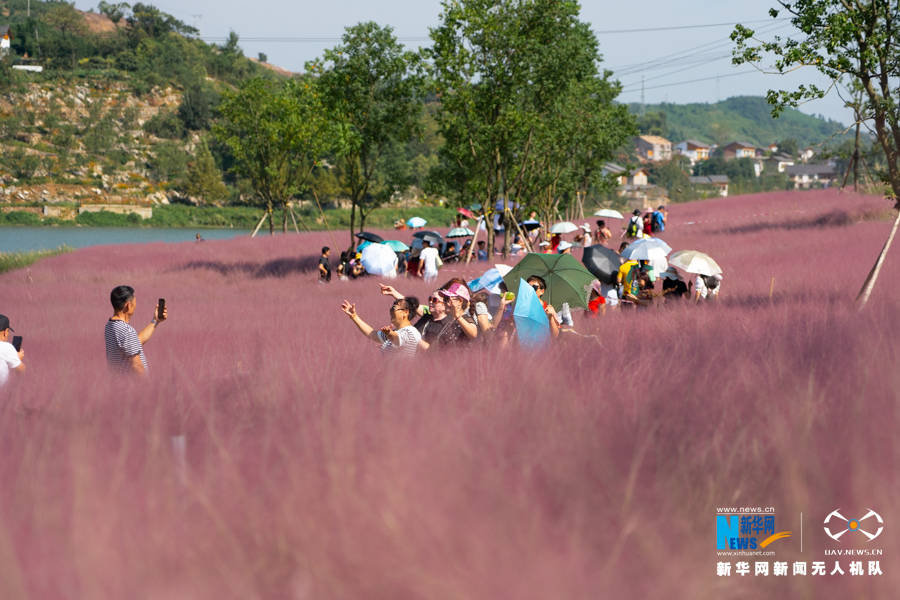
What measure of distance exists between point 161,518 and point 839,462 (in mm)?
3269

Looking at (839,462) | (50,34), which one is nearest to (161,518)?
(839,462)

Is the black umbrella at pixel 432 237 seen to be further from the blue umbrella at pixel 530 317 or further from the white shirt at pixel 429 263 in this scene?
the blue umbrella at pixel 530 317

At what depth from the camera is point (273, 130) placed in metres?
33.8

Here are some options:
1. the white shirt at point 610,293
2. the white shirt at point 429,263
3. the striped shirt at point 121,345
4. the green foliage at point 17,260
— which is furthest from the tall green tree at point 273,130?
the striped shirt at point 121,345

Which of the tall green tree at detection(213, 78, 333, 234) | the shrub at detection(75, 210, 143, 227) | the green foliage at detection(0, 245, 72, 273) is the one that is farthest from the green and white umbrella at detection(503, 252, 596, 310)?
the shrub at detection(75, 210, 143, 227)

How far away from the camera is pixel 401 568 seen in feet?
9.25

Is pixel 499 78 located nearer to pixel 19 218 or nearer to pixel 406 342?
pixel 406 342

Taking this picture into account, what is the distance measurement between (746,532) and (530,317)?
4.13 m

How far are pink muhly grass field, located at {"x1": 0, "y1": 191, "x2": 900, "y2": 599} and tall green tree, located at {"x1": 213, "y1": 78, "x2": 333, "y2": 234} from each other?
24524 millimetres

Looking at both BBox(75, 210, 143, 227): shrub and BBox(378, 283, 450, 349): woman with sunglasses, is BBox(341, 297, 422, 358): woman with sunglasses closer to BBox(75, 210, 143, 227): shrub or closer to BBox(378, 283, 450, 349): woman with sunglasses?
BBox(378, 283, 450, 349): woman with sunglasses

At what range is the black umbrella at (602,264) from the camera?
39.9ft

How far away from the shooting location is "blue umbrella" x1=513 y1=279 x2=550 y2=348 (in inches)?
288

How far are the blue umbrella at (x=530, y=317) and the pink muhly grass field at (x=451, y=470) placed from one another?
43.2 inches

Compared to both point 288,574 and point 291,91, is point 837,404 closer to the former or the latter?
point 288,574
